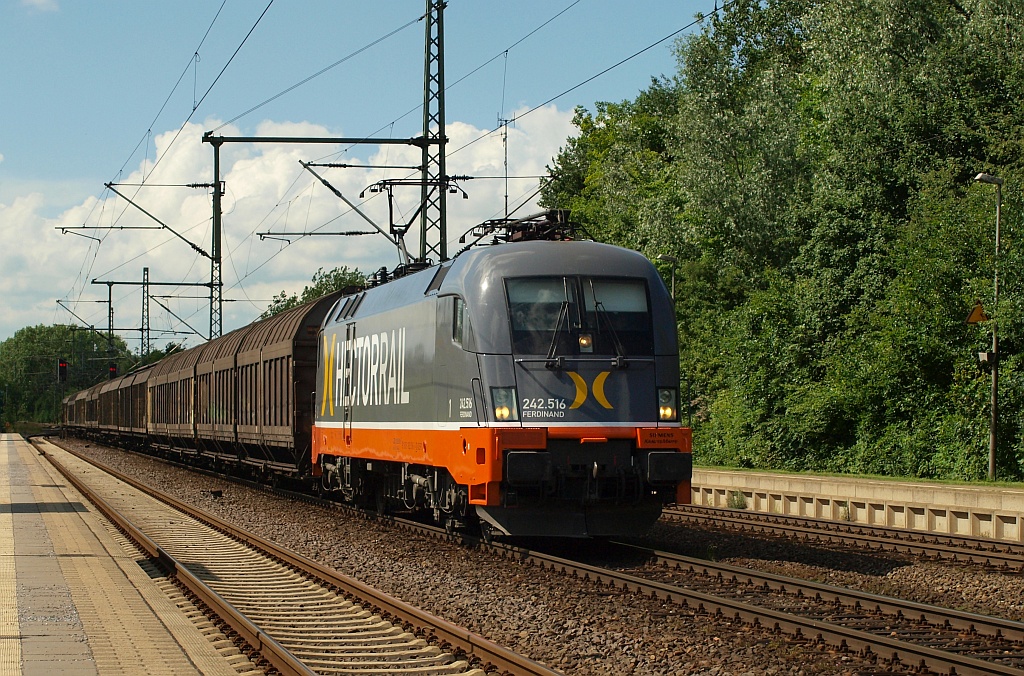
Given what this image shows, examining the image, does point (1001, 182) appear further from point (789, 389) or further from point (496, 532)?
point (496, 532)

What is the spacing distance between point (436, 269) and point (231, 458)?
17.1 meters

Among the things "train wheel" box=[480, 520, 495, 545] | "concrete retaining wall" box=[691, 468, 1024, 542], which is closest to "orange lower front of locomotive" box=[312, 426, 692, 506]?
"train wheel" box=[480, 520, 495, 545]

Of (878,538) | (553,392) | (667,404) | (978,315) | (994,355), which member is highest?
(978,315)

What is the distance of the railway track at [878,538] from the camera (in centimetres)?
1409

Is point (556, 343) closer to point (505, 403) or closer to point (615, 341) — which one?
point (615, 341)

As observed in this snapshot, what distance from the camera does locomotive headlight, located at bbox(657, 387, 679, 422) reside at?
45.6ft

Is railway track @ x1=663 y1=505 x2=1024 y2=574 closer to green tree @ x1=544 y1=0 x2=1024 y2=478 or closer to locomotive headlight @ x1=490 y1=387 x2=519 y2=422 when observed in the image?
locomotive headlight @ x1=490 y1=387 x2=519 y2=422

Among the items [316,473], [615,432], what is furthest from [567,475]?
[316,473]

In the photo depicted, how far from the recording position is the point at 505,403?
1341 centimetres

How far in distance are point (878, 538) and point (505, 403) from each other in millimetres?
6551

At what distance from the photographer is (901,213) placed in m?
35.3

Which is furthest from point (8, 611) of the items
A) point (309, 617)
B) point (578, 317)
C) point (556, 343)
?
point (578, 317)

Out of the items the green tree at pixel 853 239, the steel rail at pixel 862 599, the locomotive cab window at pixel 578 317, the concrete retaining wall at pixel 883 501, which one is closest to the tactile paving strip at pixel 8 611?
the locomotive cab window at pixel 578 317

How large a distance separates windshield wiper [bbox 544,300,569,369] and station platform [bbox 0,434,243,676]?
484 centimetres
